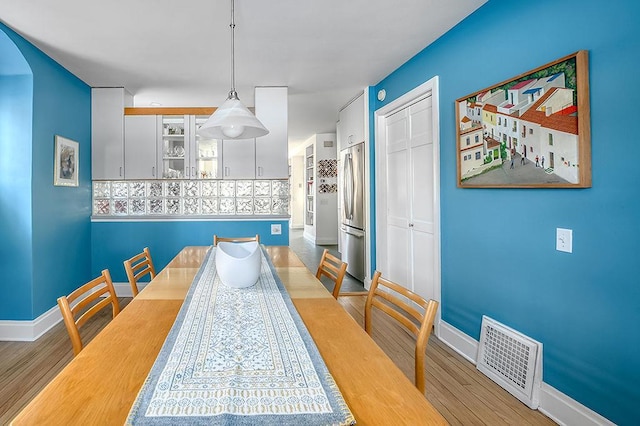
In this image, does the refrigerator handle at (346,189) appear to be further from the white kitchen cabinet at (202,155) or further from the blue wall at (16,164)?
the blue wall at (16,164)

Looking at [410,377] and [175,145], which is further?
[175,145]

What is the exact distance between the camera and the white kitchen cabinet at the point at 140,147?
4160 mm

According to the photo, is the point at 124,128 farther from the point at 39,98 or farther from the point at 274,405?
the point at 274,405

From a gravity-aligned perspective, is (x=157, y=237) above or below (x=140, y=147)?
below

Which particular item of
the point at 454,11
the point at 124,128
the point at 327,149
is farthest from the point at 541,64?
the point at 327,149

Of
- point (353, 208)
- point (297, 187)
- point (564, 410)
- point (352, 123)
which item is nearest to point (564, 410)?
point (564, 410)

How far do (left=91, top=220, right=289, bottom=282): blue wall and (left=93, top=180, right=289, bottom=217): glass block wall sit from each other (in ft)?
0.44

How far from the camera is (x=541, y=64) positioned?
6.51 ft

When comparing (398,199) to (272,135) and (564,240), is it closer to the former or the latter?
(272,135)

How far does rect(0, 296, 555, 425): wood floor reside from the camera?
1.95 metres

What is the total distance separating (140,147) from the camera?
13.7 ft

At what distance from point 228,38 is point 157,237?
2524mm

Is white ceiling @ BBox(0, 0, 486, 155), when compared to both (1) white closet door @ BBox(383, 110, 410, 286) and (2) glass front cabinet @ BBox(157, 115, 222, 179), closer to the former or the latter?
(2) glass front cabinet @ BBox(157, 115, 222, 179)

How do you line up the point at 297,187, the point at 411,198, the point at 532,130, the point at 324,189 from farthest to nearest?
the point at 297,187 → the point at 324,189 → the point at 411,198 → the point at 532,130
